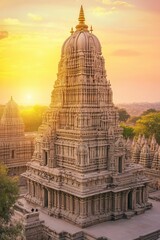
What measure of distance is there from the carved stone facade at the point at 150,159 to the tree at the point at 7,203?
19.1m

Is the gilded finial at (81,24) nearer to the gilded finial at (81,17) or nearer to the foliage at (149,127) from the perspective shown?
the gilded finial at (81,17)

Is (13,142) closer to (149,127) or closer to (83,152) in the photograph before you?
(83,152)

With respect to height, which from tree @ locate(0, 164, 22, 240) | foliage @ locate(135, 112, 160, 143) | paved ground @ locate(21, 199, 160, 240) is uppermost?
foliage @ locate(135, 112, 160, 143)

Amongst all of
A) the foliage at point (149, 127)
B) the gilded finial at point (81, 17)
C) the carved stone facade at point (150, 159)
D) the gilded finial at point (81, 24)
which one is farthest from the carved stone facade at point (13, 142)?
the foliage at point (149, 127)

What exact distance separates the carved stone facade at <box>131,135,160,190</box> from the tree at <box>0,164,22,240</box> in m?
19.1

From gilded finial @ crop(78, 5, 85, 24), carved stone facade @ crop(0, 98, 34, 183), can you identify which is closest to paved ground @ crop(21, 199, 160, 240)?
carved stone facade @ crop(0, 98, 34, 183)

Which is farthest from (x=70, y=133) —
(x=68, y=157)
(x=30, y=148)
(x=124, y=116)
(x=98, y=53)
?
(x=124, y=116)

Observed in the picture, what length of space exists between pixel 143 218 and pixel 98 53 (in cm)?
1288

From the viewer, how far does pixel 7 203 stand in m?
18.4

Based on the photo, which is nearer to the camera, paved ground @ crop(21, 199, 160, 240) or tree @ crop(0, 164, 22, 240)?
tree @ crop(0, 164, 22, 240)

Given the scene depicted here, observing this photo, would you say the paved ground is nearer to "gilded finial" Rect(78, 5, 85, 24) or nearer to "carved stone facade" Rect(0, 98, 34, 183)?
"carved stone facade" Rect(0, 98, 34, 183)

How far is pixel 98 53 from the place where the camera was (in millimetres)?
27516

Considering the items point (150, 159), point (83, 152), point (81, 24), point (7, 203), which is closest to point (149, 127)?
point (150, 159)

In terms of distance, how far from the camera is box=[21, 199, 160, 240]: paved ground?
22453 mm
